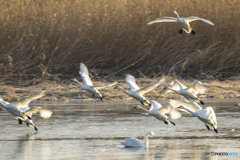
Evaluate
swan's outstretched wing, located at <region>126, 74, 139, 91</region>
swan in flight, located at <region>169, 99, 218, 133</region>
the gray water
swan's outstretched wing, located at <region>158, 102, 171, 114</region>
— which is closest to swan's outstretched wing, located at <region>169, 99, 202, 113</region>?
swan in flight, located at <region>169, 99, 218, 133</region>

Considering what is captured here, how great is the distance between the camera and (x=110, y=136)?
8562mm

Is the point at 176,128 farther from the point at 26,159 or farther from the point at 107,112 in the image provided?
the point at 26,159

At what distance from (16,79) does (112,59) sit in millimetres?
3040

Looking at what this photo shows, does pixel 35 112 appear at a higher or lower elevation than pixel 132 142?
higher

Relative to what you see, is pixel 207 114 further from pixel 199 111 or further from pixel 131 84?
pixel 131 84

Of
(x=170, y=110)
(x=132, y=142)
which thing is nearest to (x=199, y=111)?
(x=170, y=110)

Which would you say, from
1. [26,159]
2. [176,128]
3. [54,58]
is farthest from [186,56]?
[26,159]

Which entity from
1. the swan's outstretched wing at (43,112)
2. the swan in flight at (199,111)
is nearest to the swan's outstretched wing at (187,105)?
the swan in flight at (199,111)

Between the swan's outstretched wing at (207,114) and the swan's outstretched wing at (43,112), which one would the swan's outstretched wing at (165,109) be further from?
the swan's outstretched wing at (43,112)

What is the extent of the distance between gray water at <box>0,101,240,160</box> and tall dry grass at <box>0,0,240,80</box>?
399 centimetres

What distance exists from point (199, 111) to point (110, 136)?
167 centimetres

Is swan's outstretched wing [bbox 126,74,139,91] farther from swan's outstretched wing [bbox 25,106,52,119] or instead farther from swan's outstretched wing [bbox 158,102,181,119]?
swan's outstretched wing [bbox 25,106,52,119]

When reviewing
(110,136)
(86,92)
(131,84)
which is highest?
(86,92)

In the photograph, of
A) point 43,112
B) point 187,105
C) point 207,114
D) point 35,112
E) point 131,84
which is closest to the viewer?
point 207,114
